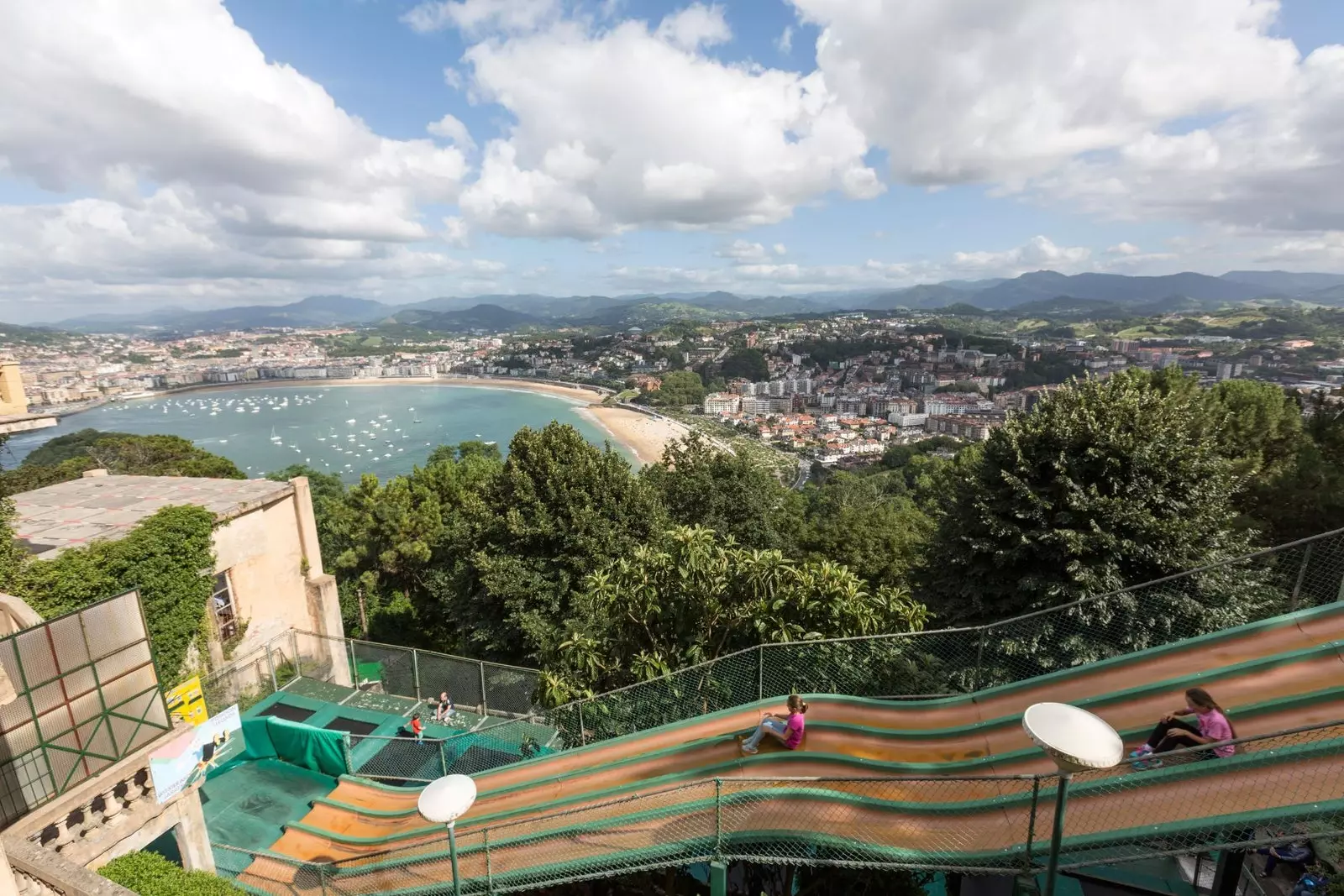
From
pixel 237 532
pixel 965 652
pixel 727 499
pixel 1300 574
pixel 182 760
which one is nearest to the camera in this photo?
pixel 1300 574

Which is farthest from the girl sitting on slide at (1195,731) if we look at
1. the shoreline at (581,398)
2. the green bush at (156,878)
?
the shoreline at (581,398)

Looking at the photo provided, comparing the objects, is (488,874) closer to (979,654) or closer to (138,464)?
(979,654)

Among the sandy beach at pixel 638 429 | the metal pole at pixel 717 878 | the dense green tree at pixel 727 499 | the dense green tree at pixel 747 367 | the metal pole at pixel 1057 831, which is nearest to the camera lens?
the metal pole at pixel 1057 831

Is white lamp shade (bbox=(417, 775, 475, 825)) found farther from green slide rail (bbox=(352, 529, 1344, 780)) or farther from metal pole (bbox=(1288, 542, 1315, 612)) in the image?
metal pole (bbox=(1288, 542, 1315, 612))

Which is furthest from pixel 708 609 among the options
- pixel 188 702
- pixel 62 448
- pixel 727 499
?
pixel 62 448

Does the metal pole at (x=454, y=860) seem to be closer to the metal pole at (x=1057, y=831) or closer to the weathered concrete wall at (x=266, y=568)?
the metal pole at (x=1057, y=831)

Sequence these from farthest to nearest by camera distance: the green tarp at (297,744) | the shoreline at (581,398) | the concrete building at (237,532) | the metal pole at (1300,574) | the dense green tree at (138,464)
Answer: the shoreline at (581,398) → the dense green tree at (138,464) → the concrete building at (237,532) → the green tarp at (297,744) → the metal pole at (1300,574)
